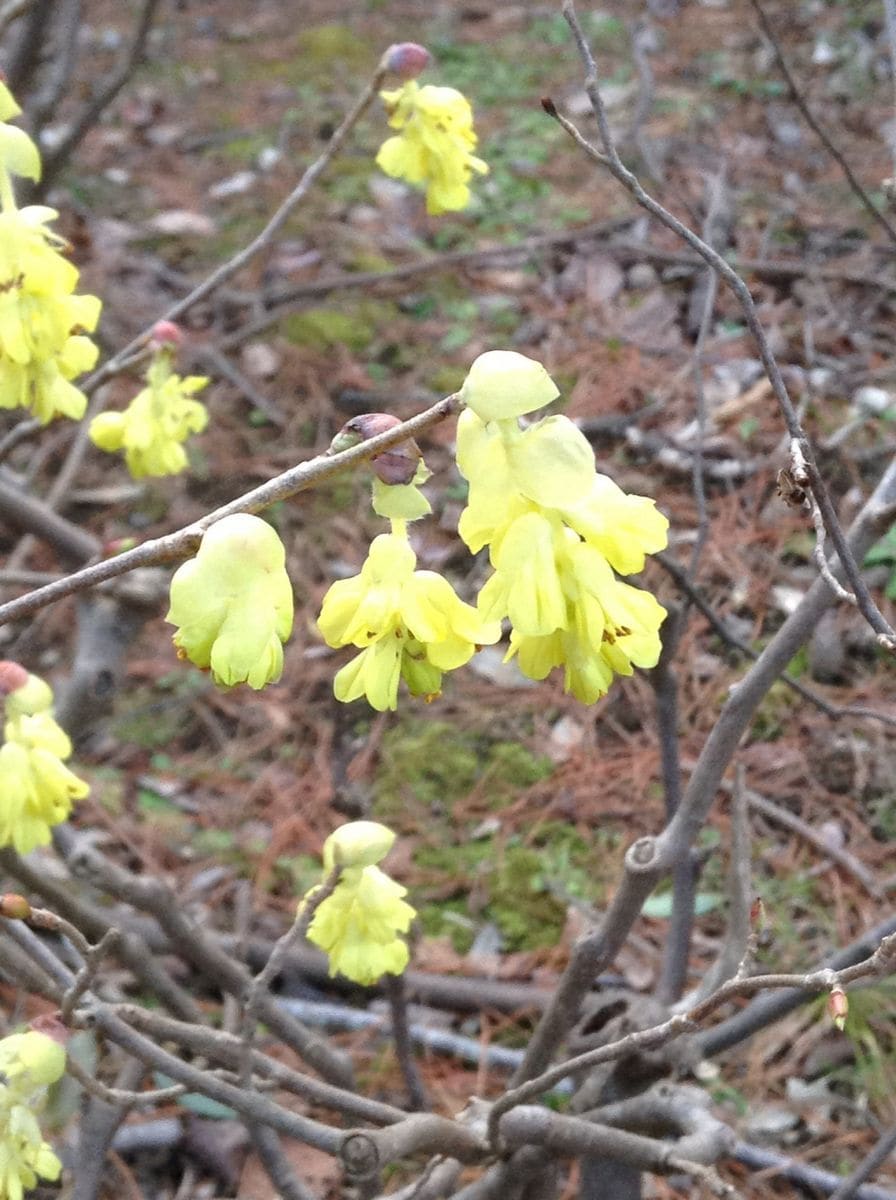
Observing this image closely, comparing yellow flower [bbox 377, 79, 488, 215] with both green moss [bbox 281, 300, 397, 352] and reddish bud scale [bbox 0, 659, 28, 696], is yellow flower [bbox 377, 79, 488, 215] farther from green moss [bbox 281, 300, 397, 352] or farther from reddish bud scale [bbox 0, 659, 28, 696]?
green moss [bbox 281, 300, 397, 352]

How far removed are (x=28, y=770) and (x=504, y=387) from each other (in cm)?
93

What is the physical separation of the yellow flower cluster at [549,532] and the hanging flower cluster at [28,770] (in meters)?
0.80

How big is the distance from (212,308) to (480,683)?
187cm

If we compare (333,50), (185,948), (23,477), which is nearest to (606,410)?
(23,477)

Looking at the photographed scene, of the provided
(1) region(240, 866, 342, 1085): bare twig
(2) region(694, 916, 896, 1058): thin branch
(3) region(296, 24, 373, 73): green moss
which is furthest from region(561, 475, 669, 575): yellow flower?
(3) region(296, 24, 373, 73): green moss

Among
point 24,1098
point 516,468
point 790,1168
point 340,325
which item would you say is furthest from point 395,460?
point 340,325

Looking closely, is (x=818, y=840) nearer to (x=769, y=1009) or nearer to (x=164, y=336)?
(x=769, y=1009)

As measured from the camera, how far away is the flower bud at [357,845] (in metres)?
1.42

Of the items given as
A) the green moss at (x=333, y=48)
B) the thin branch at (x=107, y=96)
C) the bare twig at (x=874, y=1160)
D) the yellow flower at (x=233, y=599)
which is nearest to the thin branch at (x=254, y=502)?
the yellow flower at (x=233, y=599)

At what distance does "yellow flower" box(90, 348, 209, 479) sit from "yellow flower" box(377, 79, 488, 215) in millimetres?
446

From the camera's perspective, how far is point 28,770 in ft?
4.81

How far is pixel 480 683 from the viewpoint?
271cm

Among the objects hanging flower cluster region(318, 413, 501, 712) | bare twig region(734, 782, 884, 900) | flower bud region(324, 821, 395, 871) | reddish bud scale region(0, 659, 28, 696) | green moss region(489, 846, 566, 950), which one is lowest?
green moss region(489, 846, 566, 950)

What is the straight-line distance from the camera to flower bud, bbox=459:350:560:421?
0.84 metres
